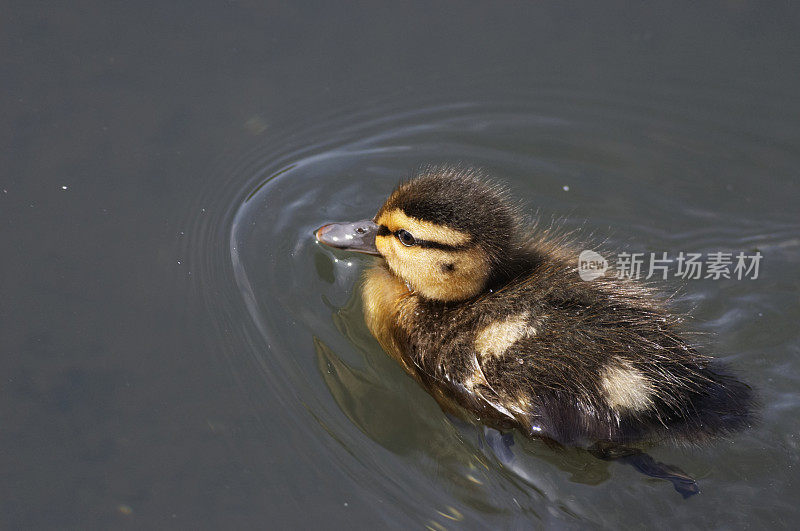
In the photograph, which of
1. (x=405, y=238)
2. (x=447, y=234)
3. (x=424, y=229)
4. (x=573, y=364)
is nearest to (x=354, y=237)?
(x=405, y=238)

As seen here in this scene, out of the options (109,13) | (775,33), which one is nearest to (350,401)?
(109,13)

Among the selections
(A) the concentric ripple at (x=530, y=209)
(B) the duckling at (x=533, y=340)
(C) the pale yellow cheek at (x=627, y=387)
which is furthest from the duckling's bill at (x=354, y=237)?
(C) the pale yellow cheek at (x=627, y=387)

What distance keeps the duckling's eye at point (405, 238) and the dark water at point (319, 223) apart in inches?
18.9

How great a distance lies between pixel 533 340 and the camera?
2654mm

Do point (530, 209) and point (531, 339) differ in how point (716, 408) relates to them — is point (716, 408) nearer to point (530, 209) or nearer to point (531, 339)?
point (531, 339)

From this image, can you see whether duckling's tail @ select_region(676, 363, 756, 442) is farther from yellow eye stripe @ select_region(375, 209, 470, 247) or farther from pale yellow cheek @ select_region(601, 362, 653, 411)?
yellow eye stripe @ select_region(375, 209, 470, 247)

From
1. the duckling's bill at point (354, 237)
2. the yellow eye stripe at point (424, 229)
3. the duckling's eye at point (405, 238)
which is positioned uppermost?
the yellow eye stripe at point (424, 229)

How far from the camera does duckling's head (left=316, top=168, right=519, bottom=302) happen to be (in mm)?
2748

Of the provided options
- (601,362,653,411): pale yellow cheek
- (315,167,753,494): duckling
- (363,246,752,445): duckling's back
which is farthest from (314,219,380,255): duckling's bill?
(601,362,653,411): pale yellow cheek

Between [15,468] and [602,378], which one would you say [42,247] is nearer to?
[15,468]

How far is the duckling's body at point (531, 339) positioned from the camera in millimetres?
2617

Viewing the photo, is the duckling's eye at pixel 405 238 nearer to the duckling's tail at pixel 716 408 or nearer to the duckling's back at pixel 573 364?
the duckling's back at pixel 573 364

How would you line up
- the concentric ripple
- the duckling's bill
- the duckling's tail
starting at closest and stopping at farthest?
the duckling's tail, the concentric ripple, the duckling's bill

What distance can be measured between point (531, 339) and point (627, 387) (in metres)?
0.32
